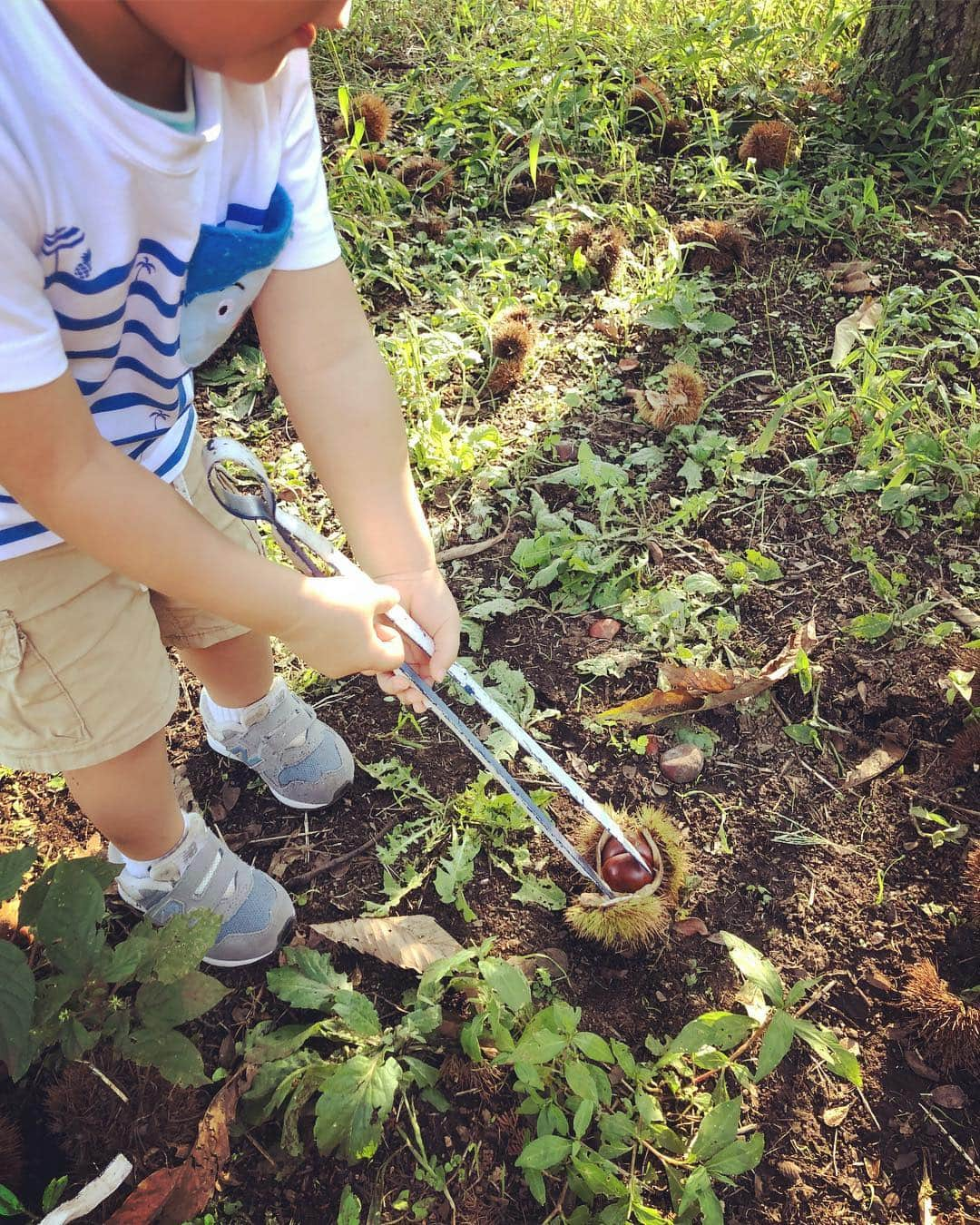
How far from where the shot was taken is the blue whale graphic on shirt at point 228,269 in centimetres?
145

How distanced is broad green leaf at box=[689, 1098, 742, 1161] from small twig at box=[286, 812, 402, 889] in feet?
2.91

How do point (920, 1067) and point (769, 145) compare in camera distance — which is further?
point (769, 145)

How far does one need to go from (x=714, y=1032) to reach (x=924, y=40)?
3.74 m

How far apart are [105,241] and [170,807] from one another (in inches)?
42.7

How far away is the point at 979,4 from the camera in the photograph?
3.49 m

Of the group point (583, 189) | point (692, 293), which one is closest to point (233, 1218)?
point (692, 293)

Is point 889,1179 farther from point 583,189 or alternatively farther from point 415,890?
point 583,189

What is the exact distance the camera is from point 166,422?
1.66m

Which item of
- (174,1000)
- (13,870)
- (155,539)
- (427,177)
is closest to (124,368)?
(155,539)

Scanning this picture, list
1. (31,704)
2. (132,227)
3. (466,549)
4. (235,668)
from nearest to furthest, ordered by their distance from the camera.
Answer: (132,227)
(31,704)
(235,668)
(466,549)

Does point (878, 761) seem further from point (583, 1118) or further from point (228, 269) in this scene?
point (228, 269)

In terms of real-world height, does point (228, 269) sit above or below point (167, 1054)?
above

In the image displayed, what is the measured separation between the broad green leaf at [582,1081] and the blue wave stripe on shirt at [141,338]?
134 cm

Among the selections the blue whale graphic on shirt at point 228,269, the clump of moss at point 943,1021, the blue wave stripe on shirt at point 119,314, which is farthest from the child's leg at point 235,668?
the clump of moss at point 943,1021
